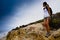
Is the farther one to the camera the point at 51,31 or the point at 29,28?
the point at 29,28

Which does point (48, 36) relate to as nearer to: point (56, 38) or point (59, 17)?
point (56, 38)

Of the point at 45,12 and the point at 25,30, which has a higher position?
the point at 45,12

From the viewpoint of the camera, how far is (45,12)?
8.66 m

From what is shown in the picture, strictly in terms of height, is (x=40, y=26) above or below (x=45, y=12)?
below

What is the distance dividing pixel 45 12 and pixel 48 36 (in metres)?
0.96

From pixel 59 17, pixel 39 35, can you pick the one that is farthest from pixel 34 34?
pixel 59 17

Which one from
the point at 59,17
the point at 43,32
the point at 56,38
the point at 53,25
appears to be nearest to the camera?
the point at 56,38

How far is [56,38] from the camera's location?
8445mm

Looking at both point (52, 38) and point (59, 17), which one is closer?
point (52, 38)

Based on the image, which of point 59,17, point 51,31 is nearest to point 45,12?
point 51,31

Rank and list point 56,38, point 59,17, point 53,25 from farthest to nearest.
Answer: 1. point 59,17
2. point 53,25
3. point 56,38

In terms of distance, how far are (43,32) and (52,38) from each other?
2.20ft

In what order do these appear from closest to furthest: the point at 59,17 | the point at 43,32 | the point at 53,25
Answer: the point at 43,32 → the point at 53,25 → the point at 59,17

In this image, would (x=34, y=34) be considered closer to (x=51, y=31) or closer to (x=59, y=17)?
(x=51, y=31)
